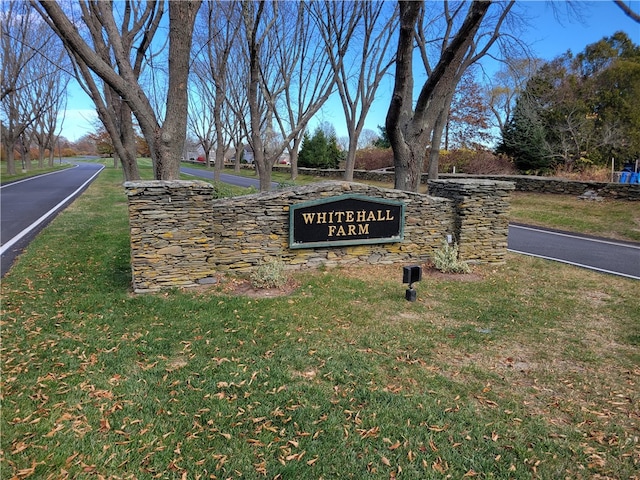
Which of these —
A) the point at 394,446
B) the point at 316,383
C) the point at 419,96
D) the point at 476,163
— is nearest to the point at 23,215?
the point at 419,96

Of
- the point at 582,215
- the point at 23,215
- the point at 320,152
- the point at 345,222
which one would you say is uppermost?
the point at 320,152

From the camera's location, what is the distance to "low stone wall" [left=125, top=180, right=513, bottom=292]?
5.52 m

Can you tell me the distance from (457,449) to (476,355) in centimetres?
153

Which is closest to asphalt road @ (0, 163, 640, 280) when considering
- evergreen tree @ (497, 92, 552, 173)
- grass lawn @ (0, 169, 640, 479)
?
grass lawn @ (0, 169, 640, 479)

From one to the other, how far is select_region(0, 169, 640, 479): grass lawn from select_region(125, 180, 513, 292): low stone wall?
48 centimetres

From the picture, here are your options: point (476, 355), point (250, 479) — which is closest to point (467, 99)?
point (476, 355)

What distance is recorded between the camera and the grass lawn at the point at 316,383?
2602 millimetres

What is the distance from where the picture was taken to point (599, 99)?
24.2 metres

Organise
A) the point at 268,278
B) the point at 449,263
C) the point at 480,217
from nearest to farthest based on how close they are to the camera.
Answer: the point at 268,278, the point at 449,263, the point at 480,217

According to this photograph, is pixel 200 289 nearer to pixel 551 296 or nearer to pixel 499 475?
pixel 499 475

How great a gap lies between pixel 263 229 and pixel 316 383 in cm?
340

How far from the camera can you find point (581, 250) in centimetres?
938

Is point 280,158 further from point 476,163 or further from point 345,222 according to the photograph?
point 345,222

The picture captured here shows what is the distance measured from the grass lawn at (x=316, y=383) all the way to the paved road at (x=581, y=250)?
7.11 ft
